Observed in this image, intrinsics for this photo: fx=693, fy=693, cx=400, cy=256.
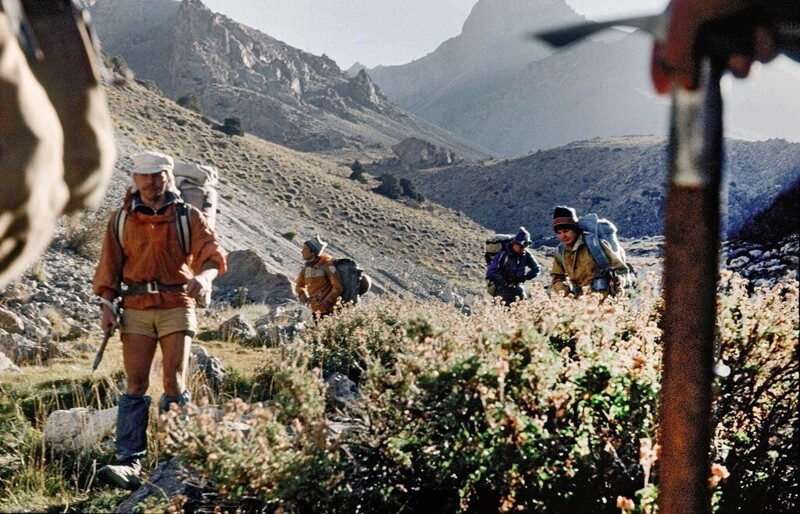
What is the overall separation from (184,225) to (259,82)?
94.7m

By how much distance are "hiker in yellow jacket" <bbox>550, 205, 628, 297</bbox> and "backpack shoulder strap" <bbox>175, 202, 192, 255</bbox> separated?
10.0 feet

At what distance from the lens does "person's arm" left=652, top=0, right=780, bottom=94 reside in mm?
969

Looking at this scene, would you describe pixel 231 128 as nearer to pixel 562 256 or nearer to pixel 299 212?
pixel 299 212

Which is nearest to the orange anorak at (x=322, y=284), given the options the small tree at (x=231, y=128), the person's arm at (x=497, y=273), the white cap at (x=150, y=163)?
the person's arm at (x=497, y=273)

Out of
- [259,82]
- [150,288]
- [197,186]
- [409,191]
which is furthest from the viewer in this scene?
[259,82]

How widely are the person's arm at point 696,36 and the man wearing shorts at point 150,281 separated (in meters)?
3.53

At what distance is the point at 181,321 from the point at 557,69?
167 metres

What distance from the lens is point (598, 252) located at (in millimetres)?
5945

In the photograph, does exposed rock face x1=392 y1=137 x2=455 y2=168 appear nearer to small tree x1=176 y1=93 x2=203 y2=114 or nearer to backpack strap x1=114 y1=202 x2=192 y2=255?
small tree x1=176 y1=93 x2=203 y2=114

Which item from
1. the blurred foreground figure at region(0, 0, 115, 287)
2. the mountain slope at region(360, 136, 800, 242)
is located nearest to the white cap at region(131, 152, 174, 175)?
the blurred foreground figure at region(0, 0, 115, 287)

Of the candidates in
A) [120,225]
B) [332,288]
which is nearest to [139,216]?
[120,225]

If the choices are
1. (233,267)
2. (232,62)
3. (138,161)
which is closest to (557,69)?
(232,62)

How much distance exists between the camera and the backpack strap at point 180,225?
4.20 meters

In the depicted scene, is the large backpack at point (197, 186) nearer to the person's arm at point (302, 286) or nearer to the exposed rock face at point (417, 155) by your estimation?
the person's arm at point (302, 286)
